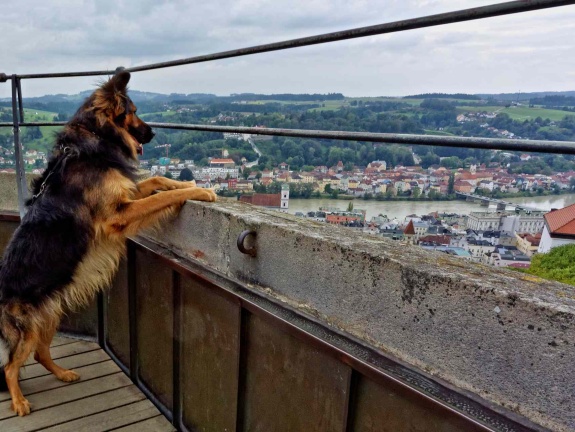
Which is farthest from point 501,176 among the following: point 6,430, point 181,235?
point 6,430

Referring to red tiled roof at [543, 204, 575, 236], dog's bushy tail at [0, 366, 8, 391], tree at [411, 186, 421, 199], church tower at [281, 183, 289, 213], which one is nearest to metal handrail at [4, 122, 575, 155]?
church tower at [281, 183, 289, 213]

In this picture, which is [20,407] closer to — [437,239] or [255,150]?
[255,150]

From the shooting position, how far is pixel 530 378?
117cm

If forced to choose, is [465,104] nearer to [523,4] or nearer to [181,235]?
[523,4]

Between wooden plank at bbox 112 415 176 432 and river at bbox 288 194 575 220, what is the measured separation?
5.67 feet

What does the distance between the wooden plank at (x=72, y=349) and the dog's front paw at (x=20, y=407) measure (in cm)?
71

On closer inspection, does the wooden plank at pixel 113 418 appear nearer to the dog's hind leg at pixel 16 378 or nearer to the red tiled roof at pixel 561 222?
the dog's hind leg at pixel 16 378

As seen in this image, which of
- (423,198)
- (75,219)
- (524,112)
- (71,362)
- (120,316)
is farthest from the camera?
(71,362)

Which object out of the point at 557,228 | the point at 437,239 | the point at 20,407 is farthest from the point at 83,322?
the point at 557,228

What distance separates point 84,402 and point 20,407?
40 centimetres

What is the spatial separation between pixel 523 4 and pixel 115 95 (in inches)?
95.2

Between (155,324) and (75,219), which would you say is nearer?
(75,219)

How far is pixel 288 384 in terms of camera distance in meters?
1.97

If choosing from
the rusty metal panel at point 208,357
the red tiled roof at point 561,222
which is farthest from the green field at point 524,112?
the rusty metal panel at point 208,357
